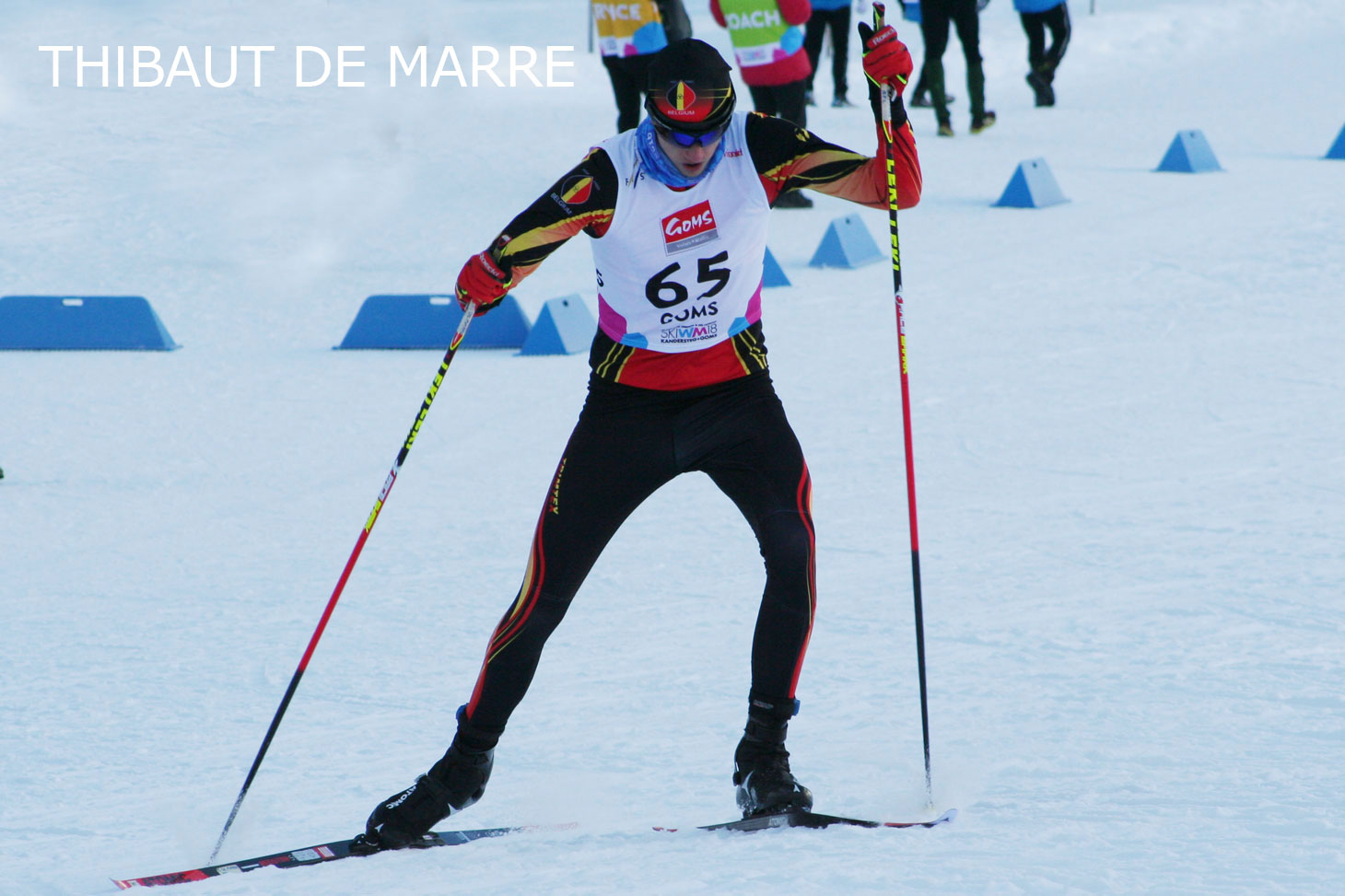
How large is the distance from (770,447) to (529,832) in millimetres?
916

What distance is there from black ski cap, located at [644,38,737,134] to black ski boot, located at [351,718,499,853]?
1.25 metres

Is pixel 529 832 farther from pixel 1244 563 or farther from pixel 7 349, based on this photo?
pixel 7 349

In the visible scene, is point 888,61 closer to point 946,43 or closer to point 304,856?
point 304,856

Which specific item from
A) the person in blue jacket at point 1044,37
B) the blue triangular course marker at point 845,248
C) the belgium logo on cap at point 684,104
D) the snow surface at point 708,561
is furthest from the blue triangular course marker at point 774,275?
the person in blue jacket at point 1044,37

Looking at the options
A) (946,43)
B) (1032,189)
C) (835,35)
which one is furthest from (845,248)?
(835,35)

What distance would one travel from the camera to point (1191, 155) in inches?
379

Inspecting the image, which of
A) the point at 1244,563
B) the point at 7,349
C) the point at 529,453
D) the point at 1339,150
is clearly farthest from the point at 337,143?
the point at 1244,563

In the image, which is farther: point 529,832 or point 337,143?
point 337,143

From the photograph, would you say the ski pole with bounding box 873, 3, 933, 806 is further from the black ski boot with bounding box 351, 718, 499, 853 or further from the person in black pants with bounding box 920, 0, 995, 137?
the person in black pants with bounding box 920, 0, 995, 137

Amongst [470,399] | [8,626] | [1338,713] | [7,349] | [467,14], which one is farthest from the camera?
[467,14]

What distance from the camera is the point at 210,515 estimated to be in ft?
15.7

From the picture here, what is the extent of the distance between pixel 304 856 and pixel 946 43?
878 cm

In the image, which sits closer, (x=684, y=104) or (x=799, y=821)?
(x=684, y=104)

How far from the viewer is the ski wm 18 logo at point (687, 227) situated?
2717mm
